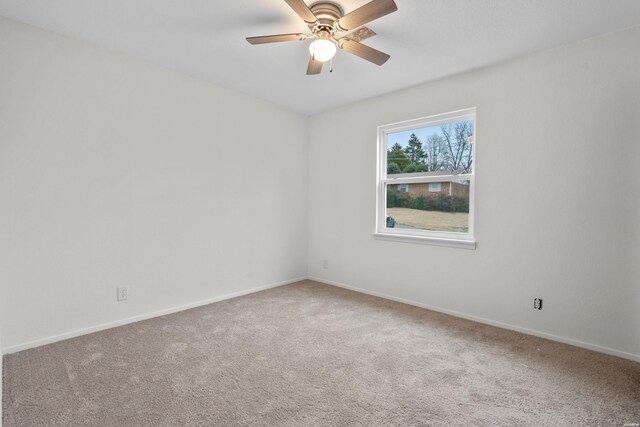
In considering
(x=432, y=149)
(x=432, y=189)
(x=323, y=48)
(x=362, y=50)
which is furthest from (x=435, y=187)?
(x=323, y=48)

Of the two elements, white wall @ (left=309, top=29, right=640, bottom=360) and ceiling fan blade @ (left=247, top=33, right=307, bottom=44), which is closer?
ceiling fan blade @ (left=247, top=33, right=307, bottom=44)

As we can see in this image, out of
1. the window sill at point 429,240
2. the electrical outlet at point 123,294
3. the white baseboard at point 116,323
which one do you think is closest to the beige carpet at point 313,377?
the white baseboard at point 116,323

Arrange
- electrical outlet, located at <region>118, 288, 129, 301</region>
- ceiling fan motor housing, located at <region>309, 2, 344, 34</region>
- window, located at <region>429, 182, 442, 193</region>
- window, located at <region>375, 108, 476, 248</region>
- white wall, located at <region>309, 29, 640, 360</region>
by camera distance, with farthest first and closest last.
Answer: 1. window, located at <region>429, 182, 442, 193</region>
2. window, located at <region>375, 108, 476, 248</region>
3. electrical outlet, located at <region>118, 288, 129, 301</region>
4. white wall, located at <region>309, 29, 640, 360</region>
5. ceiling fan motor housing, located at <region>309, 2, 344, 34</region>

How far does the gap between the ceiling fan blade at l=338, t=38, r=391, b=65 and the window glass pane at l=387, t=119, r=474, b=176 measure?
1343 mm

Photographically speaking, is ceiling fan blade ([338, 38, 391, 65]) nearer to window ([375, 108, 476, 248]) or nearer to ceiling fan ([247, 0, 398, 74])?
ceiling fan ([247, 0, 398, 74])

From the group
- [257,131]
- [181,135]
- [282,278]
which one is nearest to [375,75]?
[257,131]

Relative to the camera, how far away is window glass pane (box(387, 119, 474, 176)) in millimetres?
3227

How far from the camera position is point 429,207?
350cm

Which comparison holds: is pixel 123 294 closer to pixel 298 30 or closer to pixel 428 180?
pixel 298 30

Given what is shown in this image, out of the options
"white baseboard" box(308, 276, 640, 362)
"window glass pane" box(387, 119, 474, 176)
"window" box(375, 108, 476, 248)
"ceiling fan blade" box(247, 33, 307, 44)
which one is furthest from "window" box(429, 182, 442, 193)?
"ceiling fan blade" box(247, 33, 307, 44)

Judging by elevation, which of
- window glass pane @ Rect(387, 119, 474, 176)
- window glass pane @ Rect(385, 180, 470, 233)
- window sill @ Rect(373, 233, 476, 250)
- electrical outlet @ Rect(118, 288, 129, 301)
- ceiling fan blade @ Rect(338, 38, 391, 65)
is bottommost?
electrical outlet @ Rect(118, 288, 129, 301)

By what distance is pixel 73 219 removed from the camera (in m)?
2.55

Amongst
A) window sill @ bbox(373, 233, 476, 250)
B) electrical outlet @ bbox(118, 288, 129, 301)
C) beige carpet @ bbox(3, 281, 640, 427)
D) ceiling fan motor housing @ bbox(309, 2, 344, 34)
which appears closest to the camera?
beige carpet @ bbox(3, 281, 640, 427)

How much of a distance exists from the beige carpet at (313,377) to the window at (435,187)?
4.47 feet
